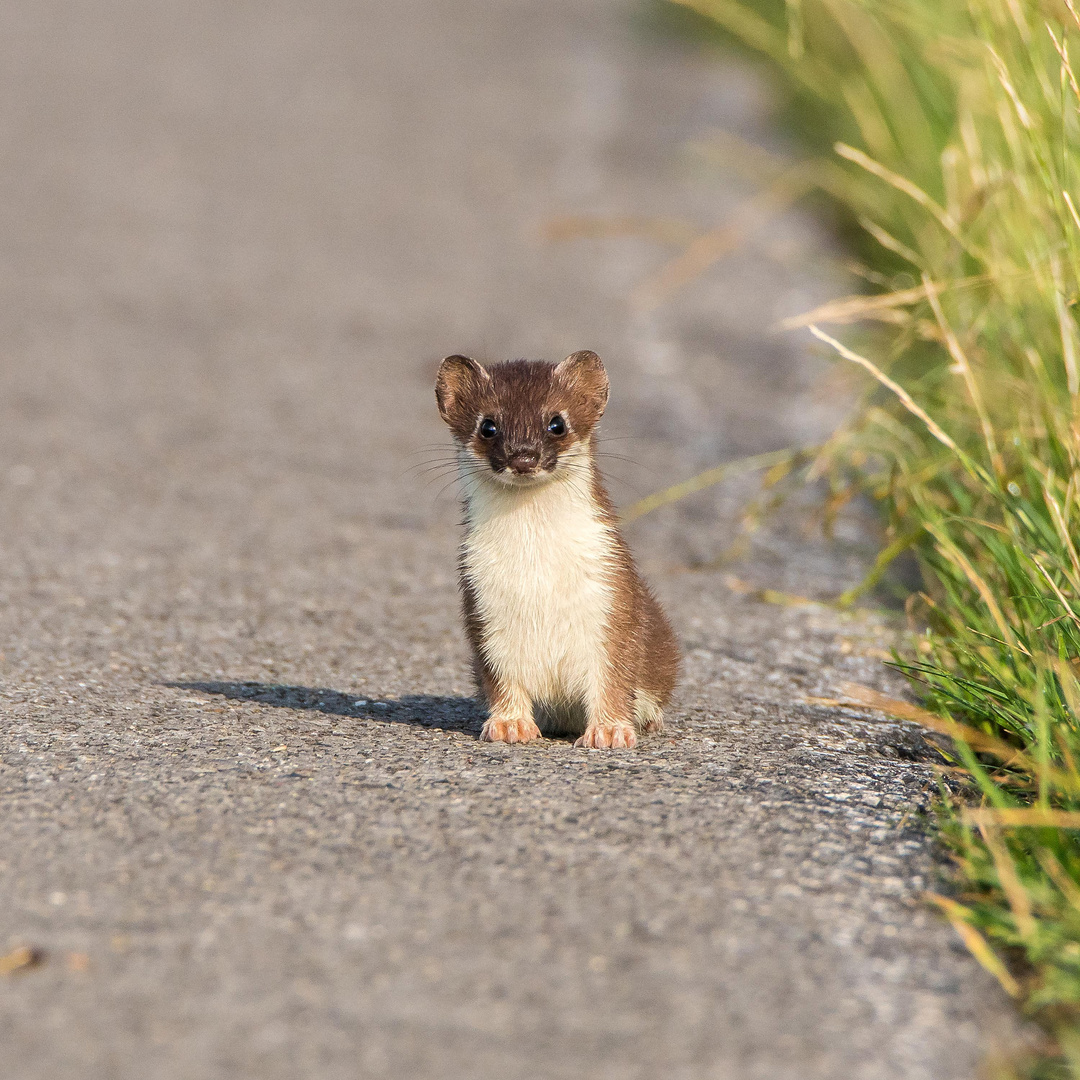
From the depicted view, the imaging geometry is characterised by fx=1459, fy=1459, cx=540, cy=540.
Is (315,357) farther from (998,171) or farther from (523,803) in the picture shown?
(523,803)

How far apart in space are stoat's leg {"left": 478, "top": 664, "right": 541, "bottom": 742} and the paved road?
0.09 metres

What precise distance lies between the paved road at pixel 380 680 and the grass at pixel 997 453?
183mm

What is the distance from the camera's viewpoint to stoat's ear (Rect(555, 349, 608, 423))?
13.0 feet

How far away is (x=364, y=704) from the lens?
4.23 m

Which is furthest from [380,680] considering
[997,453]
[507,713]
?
[997,453]

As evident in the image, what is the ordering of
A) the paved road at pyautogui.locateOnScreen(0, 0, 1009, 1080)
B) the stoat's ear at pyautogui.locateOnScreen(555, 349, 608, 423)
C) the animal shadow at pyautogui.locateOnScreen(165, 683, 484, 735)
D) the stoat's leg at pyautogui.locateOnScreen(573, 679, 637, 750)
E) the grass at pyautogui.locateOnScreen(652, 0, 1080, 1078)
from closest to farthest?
the paved road at pyautogui.locateOnScreen(0, 0, 1009, 1080) < the grass at pyautogui.locateOnScreen(652, 0, 1080, 1078) < the stoat's leg at pyautogui.locateOnScreen(573, 679, 637, 750) < the stoat's ear at pyautogui.locateOnScreen(555, 349, 608, 423) < the animal shadow at pyautogui.locateOnScreen(165, 683, 484, 735)

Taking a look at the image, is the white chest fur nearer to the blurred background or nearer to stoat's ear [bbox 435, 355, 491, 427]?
stoat's ear [bbox 435, 355, 491, 427]

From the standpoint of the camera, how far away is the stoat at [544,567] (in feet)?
12.7

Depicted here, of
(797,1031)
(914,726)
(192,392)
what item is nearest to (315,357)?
(192,392)

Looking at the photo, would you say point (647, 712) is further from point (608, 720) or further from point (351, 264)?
point (351, 264)

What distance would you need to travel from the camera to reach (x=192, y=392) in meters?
7.77

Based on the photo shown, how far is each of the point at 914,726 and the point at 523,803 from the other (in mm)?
1410

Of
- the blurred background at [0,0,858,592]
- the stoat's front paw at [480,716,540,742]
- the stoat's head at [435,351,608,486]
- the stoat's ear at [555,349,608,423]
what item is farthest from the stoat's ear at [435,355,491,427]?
the blurred background at [0,0,858,592]

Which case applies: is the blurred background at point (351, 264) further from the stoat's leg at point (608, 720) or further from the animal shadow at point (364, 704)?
the stoat's leg at point (608, 720)
